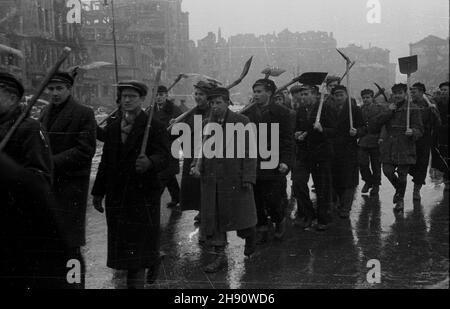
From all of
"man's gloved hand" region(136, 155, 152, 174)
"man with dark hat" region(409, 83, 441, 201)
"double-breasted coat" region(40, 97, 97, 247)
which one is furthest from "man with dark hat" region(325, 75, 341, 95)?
"double-breasted coat" region(40, 97, 97, 247)

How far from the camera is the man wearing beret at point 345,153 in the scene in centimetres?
545

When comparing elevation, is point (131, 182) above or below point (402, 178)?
above

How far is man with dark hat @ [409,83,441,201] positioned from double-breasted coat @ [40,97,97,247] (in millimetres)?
2676

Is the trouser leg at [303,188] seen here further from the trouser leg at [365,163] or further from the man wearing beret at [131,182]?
the man wearing beret at [131,182]

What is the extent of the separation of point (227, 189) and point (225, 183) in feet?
0.17

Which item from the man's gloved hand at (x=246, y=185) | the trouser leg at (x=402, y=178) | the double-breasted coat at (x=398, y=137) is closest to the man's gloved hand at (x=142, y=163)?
the man's gloved hand at (x=246, y=185)

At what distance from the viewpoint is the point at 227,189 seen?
4.22m

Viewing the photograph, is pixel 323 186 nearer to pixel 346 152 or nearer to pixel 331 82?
pixel 346 152

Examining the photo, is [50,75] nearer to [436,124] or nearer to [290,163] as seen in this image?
[290,163]

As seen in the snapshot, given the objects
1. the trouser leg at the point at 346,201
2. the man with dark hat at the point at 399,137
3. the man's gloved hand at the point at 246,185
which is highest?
the man with dark hat at the point at 399,137

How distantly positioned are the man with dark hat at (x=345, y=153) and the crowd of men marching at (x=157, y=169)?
13 mm

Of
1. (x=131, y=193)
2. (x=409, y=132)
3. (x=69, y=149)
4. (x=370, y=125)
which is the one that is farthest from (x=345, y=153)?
(x=69, y=149)

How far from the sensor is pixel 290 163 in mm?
4656
